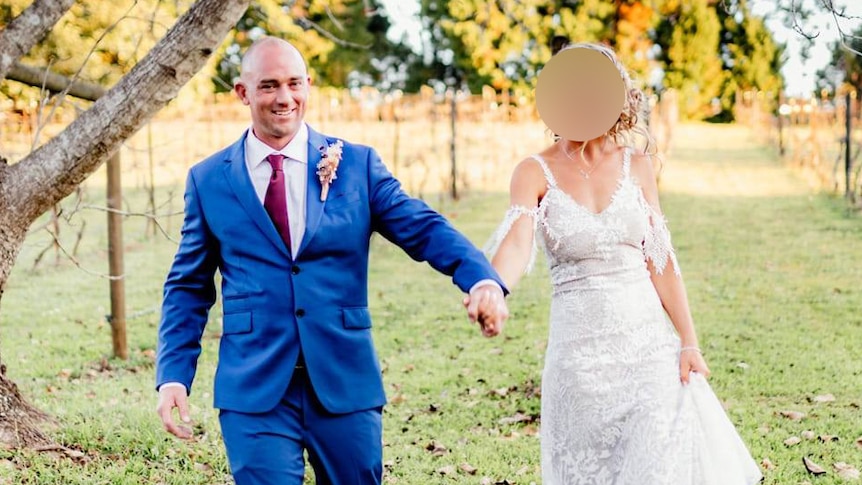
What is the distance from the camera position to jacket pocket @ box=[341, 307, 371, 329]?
10.0 feet

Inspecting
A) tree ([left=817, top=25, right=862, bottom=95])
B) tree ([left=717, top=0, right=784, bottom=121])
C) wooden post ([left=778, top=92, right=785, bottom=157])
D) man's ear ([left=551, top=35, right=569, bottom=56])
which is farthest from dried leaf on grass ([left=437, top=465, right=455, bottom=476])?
tree ([left=717, top=0, right=784, bottom=121])

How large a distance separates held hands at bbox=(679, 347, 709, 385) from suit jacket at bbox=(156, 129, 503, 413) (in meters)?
1.01

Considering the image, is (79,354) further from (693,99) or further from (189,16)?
(693,99)

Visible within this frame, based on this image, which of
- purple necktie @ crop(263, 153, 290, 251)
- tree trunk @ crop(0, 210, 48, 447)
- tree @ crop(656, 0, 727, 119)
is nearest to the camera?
purple necktie @ crop(263, 153, 290, 251)

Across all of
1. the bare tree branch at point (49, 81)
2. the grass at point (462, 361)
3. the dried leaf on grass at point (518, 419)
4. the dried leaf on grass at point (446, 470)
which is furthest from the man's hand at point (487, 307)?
the dried leaf on grass at point (518, 419)

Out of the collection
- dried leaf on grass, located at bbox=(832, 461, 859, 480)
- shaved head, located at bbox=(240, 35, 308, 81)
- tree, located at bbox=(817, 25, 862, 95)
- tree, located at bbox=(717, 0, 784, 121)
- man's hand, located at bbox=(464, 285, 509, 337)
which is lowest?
dried leaf on grass, located at bbox=(832, 461, 859, 480)

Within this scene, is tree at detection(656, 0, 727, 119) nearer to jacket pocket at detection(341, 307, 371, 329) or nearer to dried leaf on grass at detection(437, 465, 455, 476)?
dried leaf on grass at detection(437, 465, 455, 476)

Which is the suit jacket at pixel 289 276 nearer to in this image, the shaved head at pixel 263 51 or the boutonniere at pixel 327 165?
the boutonniere at pixel 327 165

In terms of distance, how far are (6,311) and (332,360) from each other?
30.0ft

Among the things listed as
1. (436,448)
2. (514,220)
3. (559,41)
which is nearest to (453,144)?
(559,41)

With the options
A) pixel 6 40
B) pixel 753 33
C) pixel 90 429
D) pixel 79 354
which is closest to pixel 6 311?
pixel 79 354

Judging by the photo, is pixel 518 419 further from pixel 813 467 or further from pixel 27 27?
pixel 27 27

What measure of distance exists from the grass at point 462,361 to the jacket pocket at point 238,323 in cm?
267

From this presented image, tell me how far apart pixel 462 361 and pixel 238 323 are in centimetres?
579
